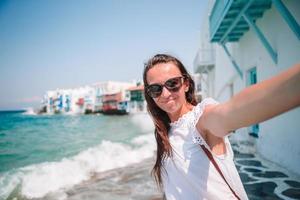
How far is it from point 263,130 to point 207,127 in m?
6.94

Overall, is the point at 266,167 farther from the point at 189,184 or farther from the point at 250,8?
the point at 189,184

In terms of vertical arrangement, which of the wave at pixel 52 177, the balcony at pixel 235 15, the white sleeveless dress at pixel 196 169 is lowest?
the wave at pixel 52 177

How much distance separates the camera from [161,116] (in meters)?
1.56

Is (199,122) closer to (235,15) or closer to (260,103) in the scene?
(260,103)

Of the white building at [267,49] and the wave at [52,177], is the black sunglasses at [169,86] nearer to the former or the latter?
the white building at [267,49]

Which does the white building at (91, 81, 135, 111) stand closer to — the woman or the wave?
the wave

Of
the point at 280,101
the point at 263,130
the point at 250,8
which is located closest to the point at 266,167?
the point at 263,130

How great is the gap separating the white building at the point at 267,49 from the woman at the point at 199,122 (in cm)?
432

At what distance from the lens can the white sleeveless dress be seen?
43.8 inches

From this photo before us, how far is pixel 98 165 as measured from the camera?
9.80 m

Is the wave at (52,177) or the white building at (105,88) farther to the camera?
the white building at (105,88)

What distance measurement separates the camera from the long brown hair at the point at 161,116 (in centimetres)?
134

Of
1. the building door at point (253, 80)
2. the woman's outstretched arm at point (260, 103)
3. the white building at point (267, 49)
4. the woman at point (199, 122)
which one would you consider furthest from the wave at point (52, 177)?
the woman's outstretched arm at point (260, 103)

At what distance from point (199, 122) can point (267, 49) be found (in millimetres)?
5967
